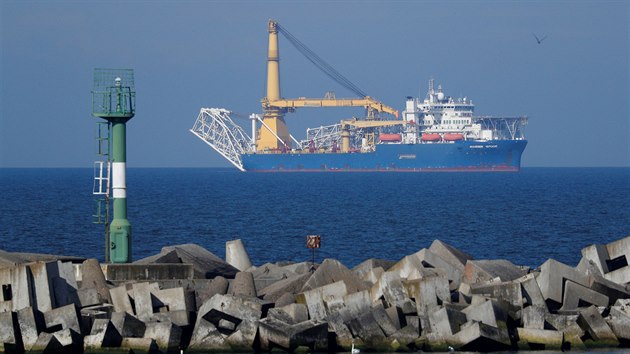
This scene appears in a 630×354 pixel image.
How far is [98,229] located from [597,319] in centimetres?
1777

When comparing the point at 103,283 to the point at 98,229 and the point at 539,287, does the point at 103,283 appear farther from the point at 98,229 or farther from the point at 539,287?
the point at 98,229

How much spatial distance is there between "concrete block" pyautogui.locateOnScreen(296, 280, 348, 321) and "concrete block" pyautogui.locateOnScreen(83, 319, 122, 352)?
1.71 meters

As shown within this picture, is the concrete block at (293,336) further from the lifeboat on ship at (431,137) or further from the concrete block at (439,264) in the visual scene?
the lifeboat on ship at (431,137)

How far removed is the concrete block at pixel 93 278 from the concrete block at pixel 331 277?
1.87 m

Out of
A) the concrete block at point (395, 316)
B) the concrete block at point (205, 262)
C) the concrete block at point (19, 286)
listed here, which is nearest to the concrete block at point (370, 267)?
the concrete block at point (205, 262)

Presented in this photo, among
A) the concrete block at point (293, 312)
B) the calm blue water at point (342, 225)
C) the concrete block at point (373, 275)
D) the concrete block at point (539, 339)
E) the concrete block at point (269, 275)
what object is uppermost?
the concrete block at point (373, 275)

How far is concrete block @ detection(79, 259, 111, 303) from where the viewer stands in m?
11.0

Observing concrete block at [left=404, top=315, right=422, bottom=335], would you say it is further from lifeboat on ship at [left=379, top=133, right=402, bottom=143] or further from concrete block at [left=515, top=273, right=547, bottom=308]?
lifeboat on ship at [left=379, top=133, right=402, bottom=143]

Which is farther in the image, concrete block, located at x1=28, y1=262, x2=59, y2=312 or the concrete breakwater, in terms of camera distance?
concrete block, located at x1=28, y1=262, x2=59, y2=312

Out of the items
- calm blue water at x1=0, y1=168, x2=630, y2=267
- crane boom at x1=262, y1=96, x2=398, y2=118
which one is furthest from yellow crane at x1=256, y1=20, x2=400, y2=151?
calm blue water at x1=0, y1=168, x2=630, y2=267

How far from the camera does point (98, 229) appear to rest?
1050 inches

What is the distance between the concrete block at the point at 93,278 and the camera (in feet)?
36.1

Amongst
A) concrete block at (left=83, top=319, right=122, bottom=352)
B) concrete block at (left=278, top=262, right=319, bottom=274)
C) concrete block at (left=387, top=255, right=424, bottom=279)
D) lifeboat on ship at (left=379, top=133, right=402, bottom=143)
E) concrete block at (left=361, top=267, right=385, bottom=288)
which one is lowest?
concrete block at (left=83, top=319, right=122, bottom=352)

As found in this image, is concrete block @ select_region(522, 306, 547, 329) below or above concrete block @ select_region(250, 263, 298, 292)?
below
